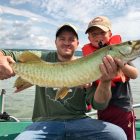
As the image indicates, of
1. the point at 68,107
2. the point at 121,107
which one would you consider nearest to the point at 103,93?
the point at 121,107

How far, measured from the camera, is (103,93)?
3559 millimetres

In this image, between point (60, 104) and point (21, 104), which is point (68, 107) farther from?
point (21, 104)

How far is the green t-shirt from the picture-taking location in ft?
12.8

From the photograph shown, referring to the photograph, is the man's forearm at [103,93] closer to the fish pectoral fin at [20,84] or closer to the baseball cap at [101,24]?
the fish pectoral fin at [20,84]

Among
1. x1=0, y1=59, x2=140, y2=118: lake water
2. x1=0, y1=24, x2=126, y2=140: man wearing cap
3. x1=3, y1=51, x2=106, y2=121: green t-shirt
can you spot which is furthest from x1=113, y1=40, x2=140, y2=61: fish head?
x1=0, y1=59, x2=140, y2=118: lake water

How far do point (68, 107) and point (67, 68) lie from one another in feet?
2.27

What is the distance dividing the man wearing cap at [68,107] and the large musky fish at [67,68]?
84 millimetres

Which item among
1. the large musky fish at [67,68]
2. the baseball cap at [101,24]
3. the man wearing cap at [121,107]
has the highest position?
the baseball cap at [101,24]

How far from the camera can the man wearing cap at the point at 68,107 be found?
11.5 feet

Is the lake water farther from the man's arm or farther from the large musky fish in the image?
the man's arm

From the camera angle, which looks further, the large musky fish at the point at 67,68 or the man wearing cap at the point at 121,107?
the man wearing cap at the point at 121,107

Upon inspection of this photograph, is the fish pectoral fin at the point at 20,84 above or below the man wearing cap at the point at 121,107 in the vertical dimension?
above

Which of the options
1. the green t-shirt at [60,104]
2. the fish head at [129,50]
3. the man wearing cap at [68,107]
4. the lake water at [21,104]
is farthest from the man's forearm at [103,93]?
the lake water at [21,104]

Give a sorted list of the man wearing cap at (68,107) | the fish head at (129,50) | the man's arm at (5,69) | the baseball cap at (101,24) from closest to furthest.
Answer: the fish head at (129,50)
the man's arm at (5,69)
the man wearing cap at (68,107)
the baseball cap at (101,24)
